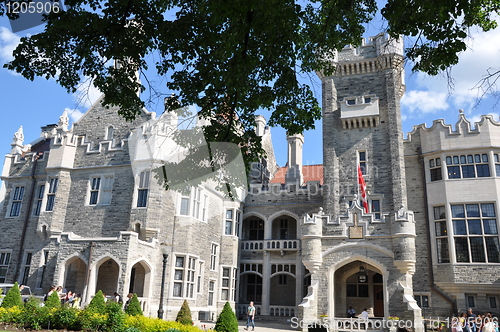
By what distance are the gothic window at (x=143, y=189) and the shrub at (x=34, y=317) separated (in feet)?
34.2

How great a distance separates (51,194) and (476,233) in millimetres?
22715

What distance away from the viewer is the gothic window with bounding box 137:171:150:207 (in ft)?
72.3

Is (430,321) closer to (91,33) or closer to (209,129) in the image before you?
(209,129)

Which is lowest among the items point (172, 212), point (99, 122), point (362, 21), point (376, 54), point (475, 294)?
point (475, 294)

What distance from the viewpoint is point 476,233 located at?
71.6ft

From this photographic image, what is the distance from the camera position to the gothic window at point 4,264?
24703 mm

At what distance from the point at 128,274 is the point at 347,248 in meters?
10.4

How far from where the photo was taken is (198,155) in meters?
11.2

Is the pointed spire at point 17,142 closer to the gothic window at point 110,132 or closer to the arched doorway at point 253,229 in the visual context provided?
the gothic window at point 110,132

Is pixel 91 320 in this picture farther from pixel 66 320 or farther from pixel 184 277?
pixel 184 277

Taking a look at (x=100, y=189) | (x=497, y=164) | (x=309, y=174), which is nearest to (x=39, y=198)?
(x=100, y=189)

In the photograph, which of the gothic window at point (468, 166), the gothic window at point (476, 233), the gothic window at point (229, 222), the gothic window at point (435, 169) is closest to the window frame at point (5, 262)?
the gothic window at point (229, 222)

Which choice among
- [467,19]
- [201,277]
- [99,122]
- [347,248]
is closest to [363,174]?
[347,248]

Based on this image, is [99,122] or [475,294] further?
[99,122]
